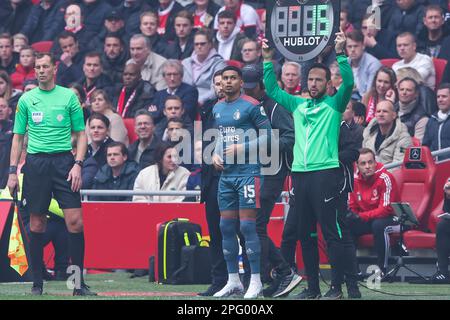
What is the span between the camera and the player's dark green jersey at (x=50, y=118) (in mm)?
11570

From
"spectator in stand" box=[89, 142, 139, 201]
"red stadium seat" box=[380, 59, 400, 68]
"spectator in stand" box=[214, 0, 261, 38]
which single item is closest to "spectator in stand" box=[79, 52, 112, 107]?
"spectator in stand" box=[214, 0, 261, 38]

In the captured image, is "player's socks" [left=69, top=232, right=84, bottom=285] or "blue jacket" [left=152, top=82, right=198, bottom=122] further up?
"blue jacket" [left=152, top=82, right=198, bottom=122]

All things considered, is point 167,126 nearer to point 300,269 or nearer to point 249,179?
point 300,269

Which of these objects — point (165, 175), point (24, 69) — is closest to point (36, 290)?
point (165, 175)

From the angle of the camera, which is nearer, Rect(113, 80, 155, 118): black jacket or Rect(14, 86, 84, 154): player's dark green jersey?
Rect(14, 86, 84, 154): player's dark green jersey

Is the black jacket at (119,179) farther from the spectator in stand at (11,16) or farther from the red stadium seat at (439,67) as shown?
the spectator in stand at (11,16)

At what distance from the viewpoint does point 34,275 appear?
1163 centimetres

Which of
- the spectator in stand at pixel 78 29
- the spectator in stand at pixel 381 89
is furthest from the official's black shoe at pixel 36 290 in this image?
the spectator in stand at pixel 78 29

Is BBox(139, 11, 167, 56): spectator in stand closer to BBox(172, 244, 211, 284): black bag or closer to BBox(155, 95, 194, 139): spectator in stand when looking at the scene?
BBox(155, 95, 194, 139): spectator in stand

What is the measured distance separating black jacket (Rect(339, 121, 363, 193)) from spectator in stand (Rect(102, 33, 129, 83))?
762cm

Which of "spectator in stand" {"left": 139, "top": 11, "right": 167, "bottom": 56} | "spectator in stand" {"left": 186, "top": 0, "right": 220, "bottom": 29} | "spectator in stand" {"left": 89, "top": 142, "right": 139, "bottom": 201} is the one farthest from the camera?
"spectator in stand" {"left": 186, "top": 0, "right": 220, "bottom": 29}

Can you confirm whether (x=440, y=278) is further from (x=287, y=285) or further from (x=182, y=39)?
(x=182, y=39)

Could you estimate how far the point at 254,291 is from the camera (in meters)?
11.0

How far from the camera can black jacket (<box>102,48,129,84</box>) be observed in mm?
18516
